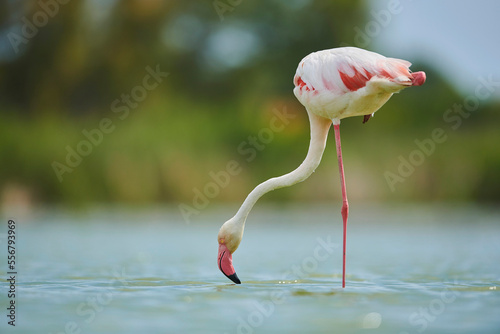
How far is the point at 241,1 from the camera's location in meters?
30.1

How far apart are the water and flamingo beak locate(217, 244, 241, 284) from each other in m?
0.10

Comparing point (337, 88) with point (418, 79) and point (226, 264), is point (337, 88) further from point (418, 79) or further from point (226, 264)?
point (226, 264)

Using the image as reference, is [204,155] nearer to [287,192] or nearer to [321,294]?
[287,192]

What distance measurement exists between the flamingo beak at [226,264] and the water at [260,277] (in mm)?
101

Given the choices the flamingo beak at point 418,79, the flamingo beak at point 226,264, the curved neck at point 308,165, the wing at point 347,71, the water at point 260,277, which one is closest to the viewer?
the water at point 260,277

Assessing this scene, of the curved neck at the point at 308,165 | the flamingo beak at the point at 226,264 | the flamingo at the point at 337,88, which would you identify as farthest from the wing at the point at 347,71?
the flamingo beak at the point at 226,264

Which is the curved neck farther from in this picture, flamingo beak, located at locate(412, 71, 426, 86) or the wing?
flamingo beak, located at locate(412, 71, 426, 86)

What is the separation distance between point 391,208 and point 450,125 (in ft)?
11.4

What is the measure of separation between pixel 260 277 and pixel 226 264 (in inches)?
25.8

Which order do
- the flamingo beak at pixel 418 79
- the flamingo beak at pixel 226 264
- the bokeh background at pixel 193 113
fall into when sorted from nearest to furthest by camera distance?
1. the flamingo beak at pixel 418 79
2. the flamingo beak at pixel 226 264
3. the bokeh background at pixel 193 113

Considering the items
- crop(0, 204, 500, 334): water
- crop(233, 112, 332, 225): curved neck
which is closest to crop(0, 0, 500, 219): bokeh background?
crop(0, 204, 500, 334): water

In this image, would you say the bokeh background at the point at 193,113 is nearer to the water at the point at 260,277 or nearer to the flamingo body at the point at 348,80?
the water at the point at 260,277

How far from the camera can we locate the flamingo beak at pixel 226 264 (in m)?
7.00

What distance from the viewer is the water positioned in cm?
513
